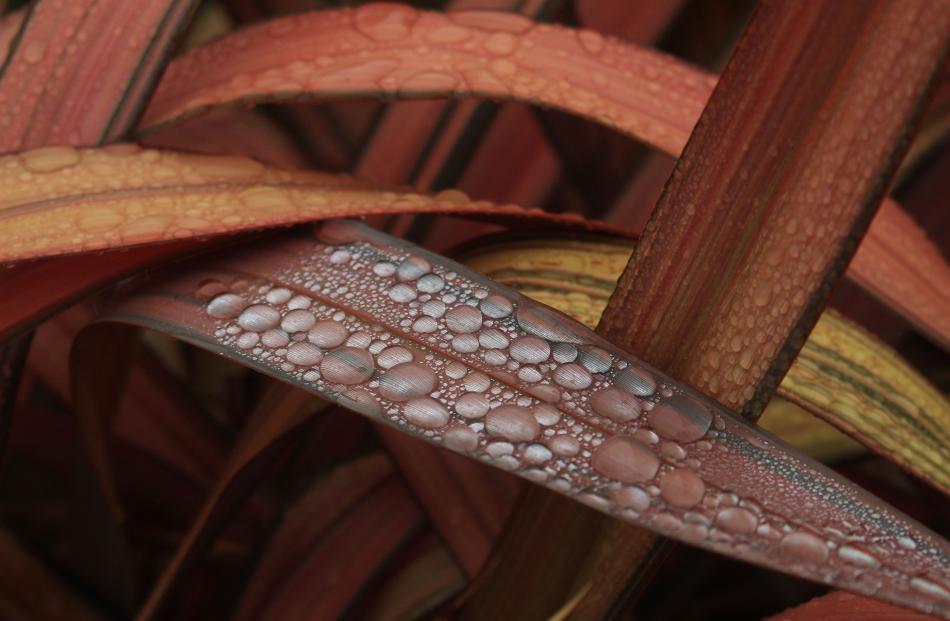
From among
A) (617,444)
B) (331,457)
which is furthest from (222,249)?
(331,457)

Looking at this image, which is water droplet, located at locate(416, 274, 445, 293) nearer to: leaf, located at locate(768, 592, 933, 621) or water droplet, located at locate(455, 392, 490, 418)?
water droplet, located at locate(455, 392, 490, 418)

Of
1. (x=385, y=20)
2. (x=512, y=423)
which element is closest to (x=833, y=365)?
(x=512, y=423)

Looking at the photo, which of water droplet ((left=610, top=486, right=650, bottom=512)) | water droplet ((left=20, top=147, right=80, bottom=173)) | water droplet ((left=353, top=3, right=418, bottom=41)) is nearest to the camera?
water droplet ((left=610, top=486, right=650, bottom=512))

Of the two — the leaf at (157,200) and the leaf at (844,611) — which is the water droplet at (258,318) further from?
the leaf at (844,611)

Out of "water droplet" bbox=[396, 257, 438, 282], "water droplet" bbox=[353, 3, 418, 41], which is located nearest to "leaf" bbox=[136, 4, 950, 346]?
"water droplet" bbox=[353, 3, 418, 41]

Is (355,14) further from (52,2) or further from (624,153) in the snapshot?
(624,153)

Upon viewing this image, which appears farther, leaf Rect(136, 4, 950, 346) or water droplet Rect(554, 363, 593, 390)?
leaf Rect(136, 4, 950, 346)

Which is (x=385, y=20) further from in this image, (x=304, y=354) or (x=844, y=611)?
(x=844, y=611)
